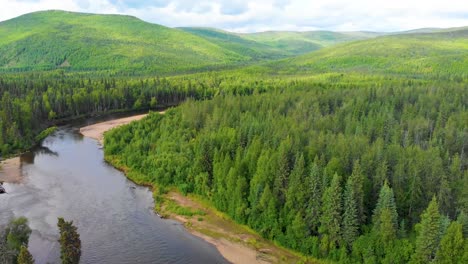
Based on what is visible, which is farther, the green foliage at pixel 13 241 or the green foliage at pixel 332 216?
the green foliage at pixel 332 216

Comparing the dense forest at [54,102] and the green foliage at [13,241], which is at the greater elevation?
the dense forest at [54,102]

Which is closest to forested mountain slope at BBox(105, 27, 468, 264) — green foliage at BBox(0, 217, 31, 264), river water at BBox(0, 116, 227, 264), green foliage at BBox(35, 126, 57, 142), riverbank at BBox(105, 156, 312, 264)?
riverbank at BBox(105, 156, 312, 264)

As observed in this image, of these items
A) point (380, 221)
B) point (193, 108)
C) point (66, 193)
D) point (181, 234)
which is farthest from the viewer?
point (193, 108)

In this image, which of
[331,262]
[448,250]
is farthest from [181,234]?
[448,250]

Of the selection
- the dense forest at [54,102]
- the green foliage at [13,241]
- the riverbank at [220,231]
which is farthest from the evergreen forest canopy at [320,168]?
the green foliage at [13,241]

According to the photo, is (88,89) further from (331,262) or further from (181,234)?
(331,262)

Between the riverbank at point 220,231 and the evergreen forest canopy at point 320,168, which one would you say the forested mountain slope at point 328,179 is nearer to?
the evergreen forest canopy at point 320,168

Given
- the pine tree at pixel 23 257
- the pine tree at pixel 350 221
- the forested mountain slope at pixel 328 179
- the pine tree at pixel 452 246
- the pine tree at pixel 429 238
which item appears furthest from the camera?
Result: the pine tree at pixel 350 221

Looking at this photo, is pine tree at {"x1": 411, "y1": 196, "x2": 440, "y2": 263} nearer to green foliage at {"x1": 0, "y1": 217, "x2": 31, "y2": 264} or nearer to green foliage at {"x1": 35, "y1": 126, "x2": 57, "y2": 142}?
green foliage at {"x1": 0, "y1": 217, "x2": 31, "y2": 264}
